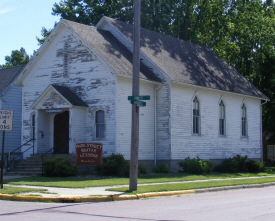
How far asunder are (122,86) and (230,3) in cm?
2074

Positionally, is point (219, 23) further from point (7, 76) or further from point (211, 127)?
point (7, 76)

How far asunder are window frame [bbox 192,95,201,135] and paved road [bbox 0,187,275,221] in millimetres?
13390

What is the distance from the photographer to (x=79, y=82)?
25.8m

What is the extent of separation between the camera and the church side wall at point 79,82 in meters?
24.5

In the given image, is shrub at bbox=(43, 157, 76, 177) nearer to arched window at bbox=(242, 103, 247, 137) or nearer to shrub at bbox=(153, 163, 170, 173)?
shrub at bbox=(153, 163, 170, 173)

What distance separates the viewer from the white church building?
24609 mm

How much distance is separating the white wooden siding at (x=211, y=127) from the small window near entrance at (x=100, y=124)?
4.12 m

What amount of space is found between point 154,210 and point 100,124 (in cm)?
1345

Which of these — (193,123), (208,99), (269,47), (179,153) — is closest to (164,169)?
(179,153)

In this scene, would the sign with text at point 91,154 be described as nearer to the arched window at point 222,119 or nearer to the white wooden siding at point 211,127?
the white wooden siding at point 211,127

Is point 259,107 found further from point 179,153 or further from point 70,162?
point 70,162

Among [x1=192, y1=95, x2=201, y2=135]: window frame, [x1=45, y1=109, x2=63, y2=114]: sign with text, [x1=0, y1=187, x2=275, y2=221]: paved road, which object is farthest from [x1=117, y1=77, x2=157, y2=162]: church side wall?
[x1=0, y1=187, x2=275, y2=221]: paved road

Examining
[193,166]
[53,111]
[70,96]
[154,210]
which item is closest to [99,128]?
[70,96]

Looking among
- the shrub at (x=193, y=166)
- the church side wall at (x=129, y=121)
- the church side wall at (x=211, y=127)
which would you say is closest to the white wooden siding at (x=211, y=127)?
the church side wall at (x=211, y=127)
